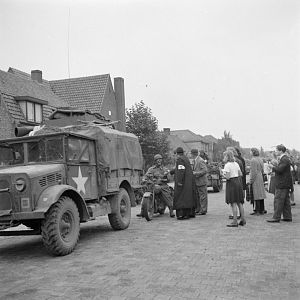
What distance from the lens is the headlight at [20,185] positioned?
7.07m

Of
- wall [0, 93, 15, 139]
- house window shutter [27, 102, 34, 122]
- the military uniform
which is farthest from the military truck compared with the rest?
house window shutter [27, 102, 34, 122]

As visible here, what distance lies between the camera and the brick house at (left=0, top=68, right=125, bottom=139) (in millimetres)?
25533

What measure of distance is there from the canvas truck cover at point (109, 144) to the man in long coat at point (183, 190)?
139 cm

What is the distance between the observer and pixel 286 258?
21.6ft

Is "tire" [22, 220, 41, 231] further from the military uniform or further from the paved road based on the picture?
the military uniform

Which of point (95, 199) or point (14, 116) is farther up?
point (14, 116)

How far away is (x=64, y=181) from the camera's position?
797cm

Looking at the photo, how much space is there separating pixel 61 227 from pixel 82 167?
158 cm

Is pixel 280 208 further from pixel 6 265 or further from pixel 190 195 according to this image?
pixel 6 265

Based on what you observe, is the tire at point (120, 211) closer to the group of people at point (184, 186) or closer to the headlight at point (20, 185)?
the group of people at point (184, 186)

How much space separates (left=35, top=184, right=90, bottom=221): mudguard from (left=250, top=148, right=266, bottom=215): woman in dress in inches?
209

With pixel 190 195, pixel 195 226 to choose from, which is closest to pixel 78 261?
pixel 195 226

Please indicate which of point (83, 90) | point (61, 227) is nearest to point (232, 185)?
point (61, 227)

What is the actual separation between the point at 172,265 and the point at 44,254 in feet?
8.54
